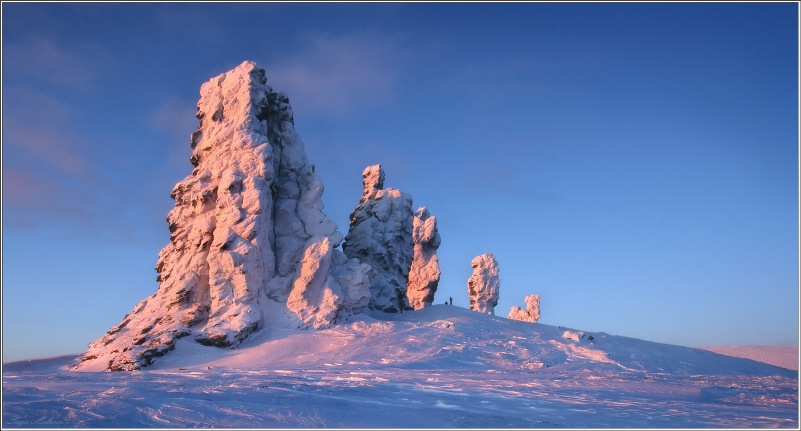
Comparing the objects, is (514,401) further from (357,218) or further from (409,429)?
(357,218)

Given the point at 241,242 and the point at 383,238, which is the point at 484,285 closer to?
the point at 383,238

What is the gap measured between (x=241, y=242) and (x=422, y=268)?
53.5 feet

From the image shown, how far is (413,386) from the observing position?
1218 centimetres

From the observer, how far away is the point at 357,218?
103 ft

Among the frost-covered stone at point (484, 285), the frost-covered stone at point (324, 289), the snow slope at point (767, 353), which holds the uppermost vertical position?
the frost-covered stone at point (484, 285)

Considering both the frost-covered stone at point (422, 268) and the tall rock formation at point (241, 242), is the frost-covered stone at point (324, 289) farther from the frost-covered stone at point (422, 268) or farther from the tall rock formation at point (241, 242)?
the frost-covered stone at point (422, 268)

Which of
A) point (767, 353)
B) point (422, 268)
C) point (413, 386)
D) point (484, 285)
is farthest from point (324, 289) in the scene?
point (767, 353)

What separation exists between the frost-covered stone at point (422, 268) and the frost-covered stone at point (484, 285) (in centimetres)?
604

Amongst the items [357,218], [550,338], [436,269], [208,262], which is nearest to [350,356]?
[208,262]

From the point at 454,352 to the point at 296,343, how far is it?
4.94 metres

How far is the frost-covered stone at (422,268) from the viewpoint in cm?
3603

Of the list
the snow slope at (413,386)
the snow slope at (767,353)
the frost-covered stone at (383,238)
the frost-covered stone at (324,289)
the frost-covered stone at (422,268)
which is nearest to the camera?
the snow slope at (413,386)

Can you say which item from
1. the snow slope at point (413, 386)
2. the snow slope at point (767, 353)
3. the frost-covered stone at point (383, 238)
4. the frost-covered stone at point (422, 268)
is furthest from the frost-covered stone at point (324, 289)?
the snow slope at point (767, 353)

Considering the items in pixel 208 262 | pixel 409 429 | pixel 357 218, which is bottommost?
pixel 409 429
